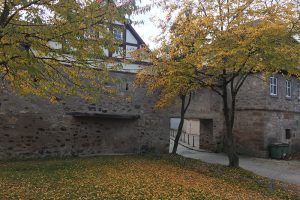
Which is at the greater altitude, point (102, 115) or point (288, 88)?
point (288, 88)

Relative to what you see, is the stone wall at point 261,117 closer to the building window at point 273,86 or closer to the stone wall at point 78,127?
the building window at point 273,86

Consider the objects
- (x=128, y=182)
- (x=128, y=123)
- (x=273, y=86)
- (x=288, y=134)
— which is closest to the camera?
(x=128, y=182)

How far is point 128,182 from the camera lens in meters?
8.37

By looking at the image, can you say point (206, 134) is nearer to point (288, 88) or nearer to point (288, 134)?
point (288, 134)

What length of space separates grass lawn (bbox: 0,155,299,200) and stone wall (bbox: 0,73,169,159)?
1087 mm

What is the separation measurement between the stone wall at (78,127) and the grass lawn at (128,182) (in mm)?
1087

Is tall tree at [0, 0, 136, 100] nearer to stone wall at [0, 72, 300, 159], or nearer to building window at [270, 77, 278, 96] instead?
stone wall at [0, 72, 300, 159]

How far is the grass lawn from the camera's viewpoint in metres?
7.02

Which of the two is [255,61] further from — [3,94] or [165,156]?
[3,94]

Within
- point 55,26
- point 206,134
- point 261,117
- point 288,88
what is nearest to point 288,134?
point 288,88

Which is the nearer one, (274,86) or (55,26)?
(55,26)

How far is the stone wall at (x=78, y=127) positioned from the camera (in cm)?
1177

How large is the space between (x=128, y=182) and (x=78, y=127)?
5888 mm

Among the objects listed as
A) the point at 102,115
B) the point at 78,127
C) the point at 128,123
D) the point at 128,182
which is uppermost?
the point at 102,115
